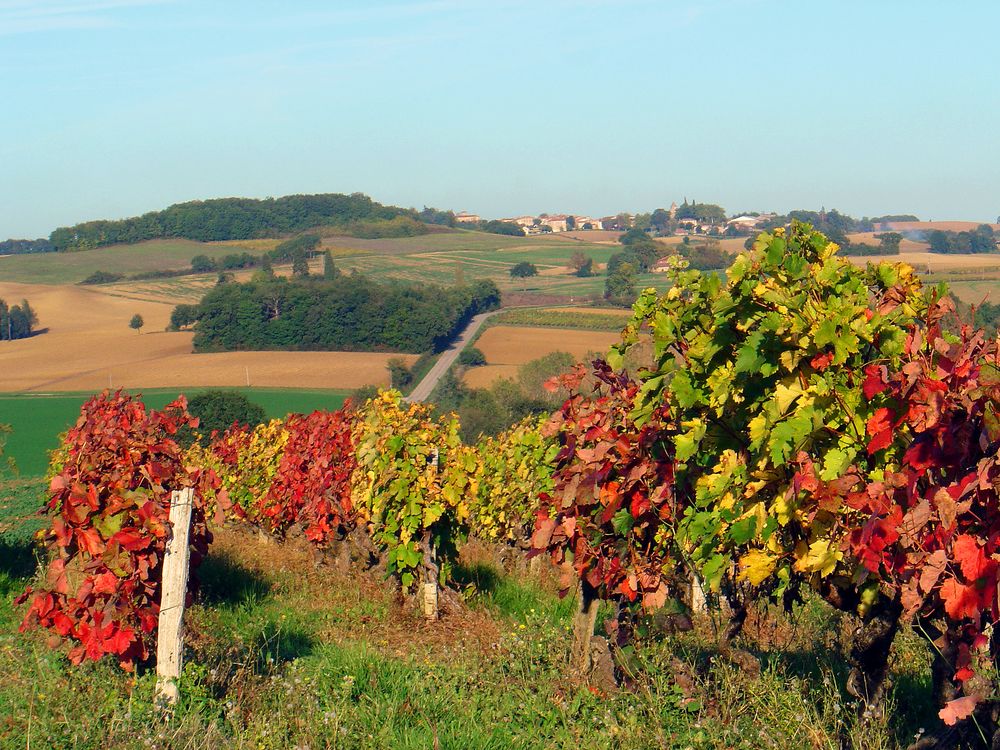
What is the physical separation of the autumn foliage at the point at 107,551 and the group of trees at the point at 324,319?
54.0 m

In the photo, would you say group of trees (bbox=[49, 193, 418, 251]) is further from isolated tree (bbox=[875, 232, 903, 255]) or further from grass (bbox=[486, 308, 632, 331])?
isolated tree (bbox=[875, 232, 903, 255])

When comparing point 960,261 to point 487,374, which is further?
point 960,261

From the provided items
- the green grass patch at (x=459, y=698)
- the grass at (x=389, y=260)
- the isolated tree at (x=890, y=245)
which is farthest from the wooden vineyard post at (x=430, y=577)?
the grass at (x=389, y=260)

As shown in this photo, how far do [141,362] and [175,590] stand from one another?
55.9m

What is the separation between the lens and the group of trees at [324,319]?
201 ft

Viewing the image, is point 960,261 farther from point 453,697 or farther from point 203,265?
point 203,265

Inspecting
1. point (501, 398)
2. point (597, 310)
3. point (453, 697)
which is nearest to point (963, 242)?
point (597, 310)

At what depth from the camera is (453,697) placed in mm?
5473

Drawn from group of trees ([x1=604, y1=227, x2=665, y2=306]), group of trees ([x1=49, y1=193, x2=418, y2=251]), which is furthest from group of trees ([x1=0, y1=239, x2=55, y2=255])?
group of trees ([x1=604, y1=227, x2=665, y2=306])

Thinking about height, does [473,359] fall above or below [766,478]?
below

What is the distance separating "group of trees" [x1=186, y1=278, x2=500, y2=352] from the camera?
61.3 meters

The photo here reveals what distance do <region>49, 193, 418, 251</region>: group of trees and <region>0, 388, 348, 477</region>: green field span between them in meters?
54.7

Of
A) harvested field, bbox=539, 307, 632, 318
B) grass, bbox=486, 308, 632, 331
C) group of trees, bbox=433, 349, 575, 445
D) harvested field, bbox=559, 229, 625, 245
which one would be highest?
harvested field, bbox=559, 229, 625, 245

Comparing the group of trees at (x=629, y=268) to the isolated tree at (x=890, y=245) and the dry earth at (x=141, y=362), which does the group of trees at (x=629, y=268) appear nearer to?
the isolated tree at (x=890, y=245)
